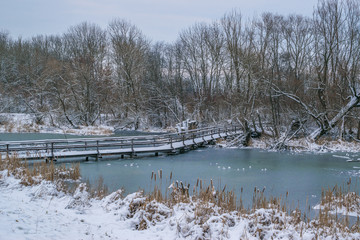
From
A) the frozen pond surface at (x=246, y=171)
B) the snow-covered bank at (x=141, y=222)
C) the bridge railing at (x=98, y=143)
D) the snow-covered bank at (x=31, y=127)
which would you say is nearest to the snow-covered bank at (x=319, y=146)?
the frozen pond surface at (x=246, y=171)

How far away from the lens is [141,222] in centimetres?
685

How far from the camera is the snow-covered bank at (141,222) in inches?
226

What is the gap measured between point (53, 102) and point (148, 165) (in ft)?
98.9

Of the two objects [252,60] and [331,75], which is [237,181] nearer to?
[252,60]

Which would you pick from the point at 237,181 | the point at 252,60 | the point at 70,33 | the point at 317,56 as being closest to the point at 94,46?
the point at 70,33

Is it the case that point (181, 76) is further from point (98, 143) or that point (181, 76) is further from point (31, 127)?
point (98, 143)

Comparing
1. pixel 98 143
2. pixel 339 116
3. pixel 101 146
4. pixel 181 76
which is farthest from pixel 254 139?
pixel 181 76

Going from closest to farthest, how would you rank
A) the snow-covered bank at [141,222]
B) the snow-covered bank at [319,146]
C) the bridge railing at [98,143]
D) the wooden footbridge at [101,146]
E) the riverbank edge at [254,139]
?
the snow-covered bank at [141,222], the wooden footbridge at [101,146], the bridge railing at [98,143], the snow-covered bank at [319,146], the riverbank edge at [254,139]

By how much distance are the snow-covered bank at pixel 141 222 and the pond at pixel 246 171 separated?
7.43 feet

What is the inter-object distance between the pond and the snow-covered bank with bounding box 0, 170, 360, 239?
2.27m

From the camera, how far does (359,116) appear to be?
25.4 meters

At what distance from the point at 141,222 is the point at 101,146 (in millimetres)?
12521

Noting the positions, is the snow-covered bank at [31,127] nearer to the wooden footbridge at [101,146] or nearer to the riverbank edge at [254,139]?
the riverbank edge at [254,139]

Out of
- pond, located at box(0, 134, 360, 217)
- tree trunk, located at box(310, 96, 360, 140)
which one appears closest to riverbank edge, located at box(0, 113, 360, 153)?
tree trunk, located at box(310, 96, 360, 140)
